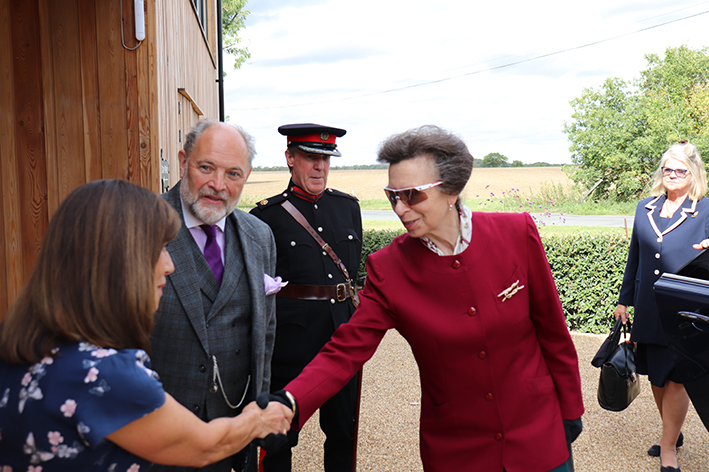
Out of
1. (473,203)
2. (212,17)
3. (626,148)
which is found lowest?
(473,203)

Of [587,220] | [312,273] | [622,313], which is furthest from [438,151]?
[587,220]

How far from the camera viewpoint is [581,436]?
474 centimetres

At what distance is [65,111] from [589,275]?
674 cm

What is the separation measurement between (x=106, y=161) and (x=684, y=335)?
3.22 metres

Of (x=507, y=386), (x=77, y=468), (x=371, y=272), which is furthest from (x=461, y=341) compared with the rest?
(x=77, y=468)

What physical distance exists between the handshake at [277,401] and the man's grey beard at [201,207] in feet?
2.68

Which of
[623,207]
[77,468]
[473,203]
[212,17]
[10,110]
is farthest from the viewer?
[473,203]

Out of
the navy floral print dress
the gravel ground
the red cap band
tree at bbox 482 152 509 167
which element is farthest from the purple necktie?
tree at bbox 482 152 509 167

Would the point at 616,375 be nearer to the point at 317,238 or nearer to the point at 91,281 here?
the point at 317,238

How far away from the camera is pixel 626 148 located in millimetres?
30344

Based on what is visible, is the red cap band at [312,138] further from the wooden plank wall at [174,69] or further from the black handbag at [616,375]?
the black handbag at [616,375]

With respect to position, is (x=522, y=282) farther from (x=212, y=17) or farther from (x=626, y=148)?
(x=626, y=148)

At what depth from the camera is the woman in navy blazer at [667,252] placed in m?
4.05

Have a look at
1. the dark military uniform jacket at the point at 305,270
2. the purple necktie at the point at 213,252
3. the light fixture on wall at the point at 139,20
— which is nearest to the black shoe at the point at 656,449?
the dark military uniform jacket at the point at 305,270
